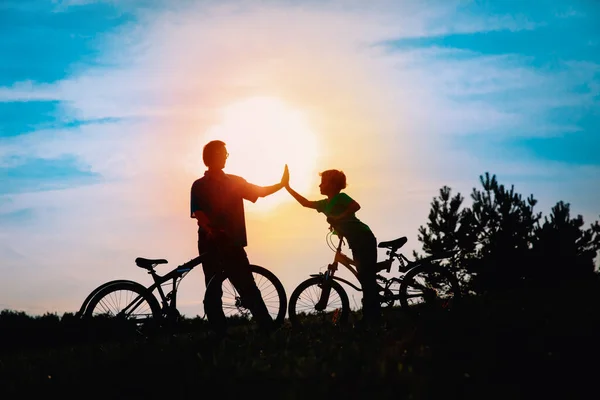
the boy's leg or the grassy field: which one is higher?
the boy's leg

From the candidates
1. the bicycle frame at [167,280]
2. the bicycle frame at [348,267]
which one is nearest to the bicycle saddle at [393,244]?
the bicycle frame at [348,267]

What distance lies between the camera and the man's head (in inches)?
385

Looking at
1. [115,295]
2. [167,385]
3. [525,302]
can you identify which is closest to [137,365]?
[167,385]

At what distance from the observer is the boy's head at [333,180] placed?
10375 mm

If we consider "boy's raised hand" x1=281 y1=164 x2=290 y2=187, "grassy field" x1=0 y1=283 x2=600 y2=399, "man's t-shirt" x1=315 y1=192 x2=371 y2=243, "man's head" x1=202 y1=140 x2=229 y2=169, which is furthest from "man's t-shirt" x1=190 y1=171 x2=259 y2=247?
"grassy field" x1=0 y1=283 x2=600 y2=399

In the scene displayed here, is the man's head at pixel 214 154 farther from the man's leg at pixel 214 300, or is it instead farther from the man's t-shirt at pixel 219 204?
the man's leg at pixel 214 300

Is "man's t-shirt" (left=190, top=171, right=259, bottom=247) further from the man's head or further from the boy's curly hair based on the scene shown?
the boy's curly hair

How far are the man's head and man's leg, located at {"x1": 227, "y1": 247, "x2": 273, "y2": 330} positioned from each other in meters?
1.42

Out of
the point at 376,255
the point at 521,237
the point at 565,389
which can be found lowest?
the point at 565,389

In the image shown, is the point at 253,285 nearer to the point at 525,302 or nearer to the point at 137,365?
the point at 137,365

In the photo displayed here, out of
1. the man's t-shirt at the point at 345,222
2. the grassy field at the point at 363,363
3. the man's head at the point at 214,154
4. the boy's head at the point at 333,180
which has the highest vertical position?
the man's head at the point at 214,154

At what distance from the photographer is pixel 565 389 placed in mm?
4883

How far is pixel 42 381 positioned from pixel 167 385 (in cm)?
163

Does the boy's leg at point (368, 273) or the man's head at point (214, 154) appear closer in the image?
the man's head at point (214, 154)
